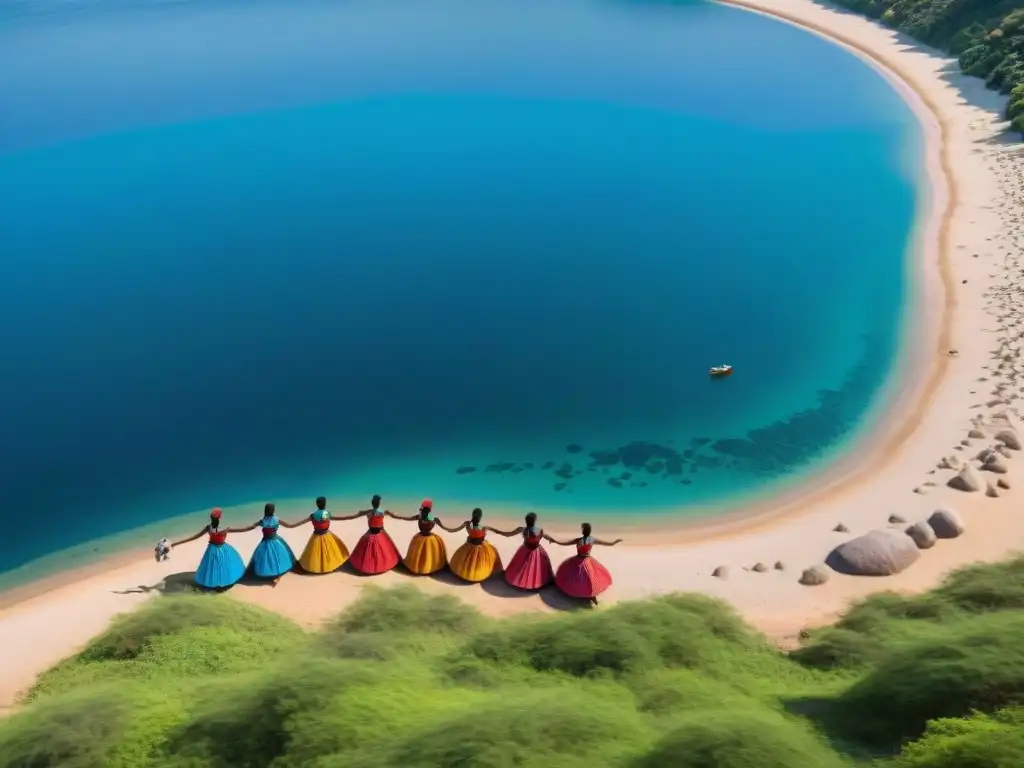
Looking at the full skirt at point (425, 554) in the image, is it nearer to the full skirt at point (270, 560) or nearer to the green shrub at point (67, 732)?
the full skirt at point (270, 560)

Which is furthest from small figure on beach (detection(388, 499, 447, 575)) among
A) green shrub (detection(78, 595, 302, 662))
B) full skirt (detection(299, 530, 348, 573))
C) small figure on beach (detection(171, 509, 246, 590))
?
small figure on beach (detection(171, 509, 246, 590))

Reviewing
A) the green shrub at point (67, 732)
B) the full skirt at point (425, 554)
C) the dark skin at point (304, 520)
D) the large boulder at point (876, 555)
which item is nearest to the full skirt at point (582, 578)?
the full skirt at point (425, 554)

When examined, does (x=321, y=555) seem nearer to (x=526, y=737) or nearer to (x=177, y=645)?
(x=177, y=645)

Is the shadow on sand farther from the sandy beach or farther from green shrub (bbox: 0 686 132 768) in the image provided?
green shrub (bbox: 0 686 132 768)

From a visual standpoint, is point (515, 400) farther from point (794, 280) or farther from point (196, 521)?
point (794, 280)

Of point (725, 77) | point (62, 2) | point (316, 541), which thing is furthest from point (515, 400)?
point (62, 2)
